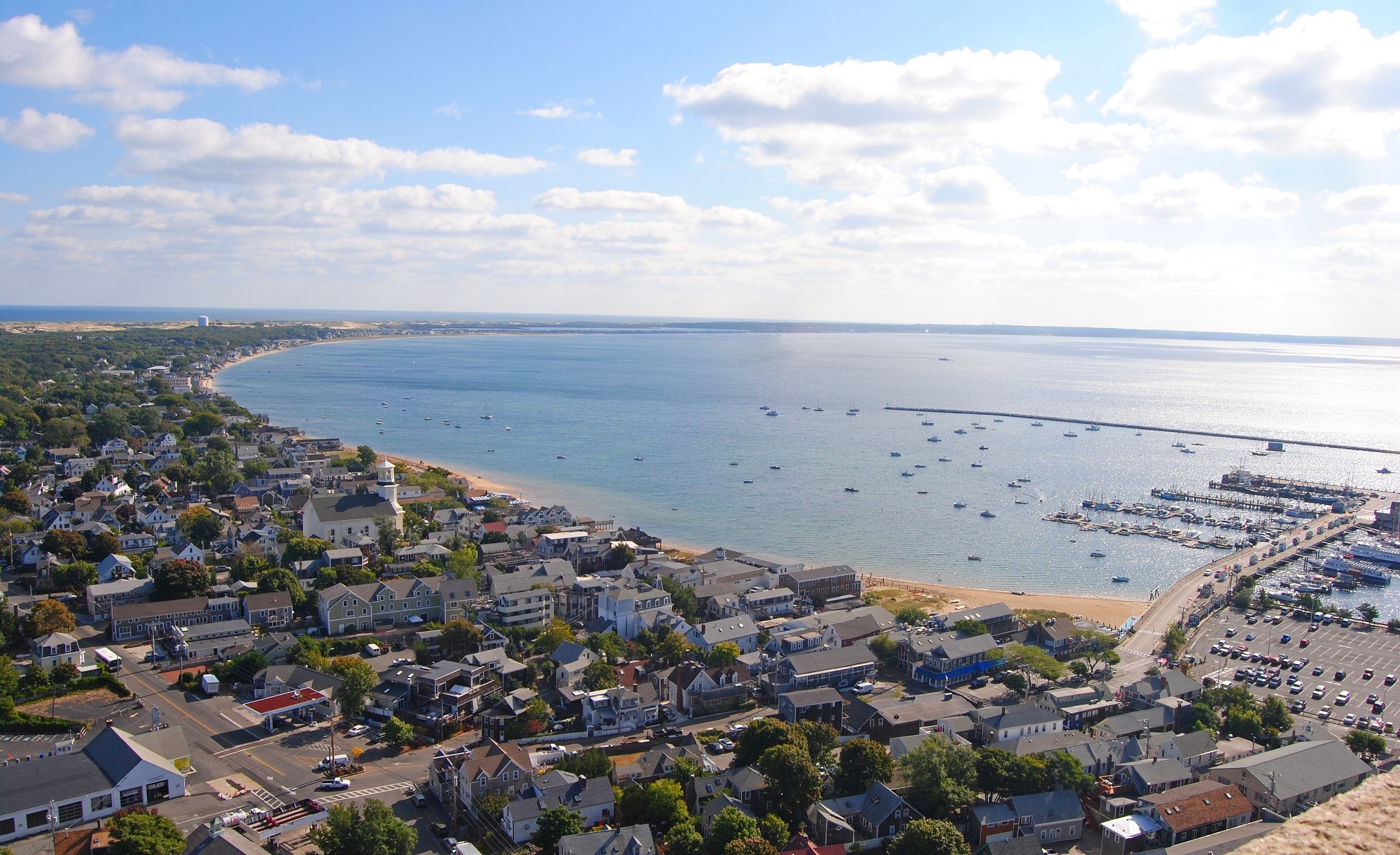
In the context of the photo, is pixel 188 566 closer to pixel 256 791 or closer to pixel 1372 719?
pixel 256 791

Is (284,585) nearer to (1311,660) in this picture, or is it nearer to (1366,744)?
(1366,744)

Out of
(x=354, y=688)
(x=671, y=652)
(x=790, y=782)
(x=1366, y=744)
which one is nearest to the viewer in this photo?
(x=790, y=782)

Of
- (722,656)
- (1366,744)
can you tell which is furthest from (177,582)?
(1366,744)

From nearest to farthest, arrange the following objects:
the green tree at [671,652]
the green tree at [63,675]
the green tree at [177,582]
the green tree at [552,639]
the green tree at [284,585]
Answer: the green tree at [63,675] < the green tree at [671,652] < the green tree at [552,639] < the green tree at [177,582] < the green tree at [284,585]

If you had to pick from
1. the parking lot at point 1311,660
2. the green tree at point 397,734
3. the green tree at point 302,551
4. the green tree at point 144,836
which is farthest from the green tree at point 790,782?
the green tree at point 302,551

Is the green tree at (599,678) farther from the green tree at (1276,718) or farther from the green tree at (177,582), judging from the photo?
the green tree at (1276,718)

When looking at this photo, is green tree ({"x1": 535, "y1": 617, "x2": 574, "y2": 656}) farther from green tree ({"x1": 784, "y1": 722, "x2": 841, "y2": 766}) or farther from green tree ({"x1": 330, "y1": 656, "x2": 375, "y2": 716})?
green tree ({"x1": 784, "y1": 722, "x2": 841, "y2": 766})
